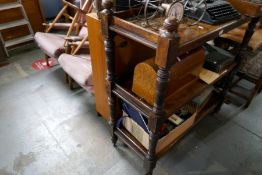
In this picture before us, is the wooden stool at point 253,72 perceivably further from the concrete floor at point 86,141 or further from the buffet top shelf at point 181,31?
the buffet top shelf at point 181,31

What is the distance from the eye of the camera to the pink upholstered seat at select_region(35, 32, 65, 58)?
198cm

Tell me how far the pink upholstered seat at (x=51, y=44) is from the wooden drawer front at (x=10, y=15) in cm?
81

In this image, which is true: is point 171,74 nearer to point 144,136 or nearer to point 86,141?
point 144,136

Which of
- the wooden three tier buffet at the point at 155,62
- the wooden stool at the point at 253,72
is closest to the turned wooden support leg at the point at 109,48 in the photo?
the wooden three tier buffet at the point at 155,62

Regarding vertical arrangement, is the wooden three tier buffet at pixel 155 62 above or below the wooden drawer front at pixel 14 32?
above

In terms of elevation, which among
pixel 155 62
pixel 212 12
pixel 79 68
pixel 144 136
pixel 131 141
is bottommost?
pixel 131 141

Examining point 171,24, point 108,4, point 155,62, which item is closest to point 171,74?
point 155,62

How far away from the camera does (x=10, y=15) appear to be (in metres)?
2.64

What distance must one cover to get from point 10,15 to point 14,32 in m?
0.23

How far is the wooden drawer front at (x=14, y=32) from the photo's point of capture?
2.70m

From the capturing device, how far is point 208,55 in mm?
1303

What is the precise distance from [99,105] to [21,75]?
3.98 ft

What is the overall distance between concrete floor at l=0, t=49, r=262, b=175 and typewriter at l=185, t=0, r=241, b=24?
93 centimetres

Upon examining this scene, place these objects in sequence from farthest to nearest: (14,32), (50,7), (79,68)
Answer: (50,7) → (14,32) → (79,68)
